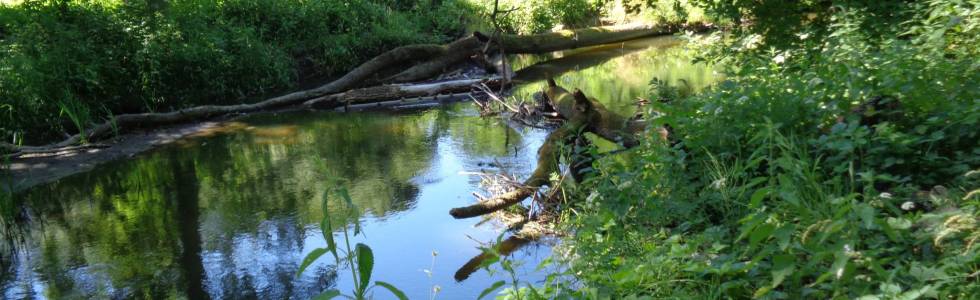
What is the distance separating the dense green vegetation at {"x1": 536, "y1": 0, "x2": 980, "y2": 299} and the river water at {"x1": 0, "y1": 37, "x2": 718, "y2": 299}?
132 centimetres

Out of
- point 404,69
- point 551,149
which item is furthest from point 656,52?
point 551,149

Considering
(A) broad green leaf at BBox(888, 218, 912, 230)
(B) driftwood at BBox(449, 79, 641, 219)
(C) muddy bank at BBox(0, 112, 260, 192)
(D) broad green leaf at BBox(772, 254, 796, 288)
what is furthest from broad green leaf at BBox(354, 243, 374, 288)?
(C) muddy bank at BBox(0, 112, 260, 192)

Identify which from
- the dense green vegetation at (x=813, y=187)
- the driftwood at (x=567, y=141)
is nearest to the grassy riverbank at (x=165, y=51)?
the driftwood at (x=567, y=141)

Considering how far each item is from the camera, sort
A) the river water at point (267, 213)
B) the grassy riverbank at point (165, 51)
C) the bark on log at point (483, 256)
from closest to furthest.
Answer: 1. the bark on log at point (483, 256)
2. the river water at point (267, 213)
3. the grassy riverbank at point (165, 51)

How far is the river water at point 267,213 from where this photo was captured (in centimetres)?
625

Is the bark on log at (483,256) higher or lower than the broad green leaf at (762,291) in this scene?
lower

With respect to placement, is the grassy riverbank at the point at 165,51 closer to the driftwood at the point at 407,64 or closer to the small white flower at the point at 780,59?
the driftwood at the point at 407,64

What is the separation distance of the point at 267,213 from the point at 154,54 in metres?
6.48

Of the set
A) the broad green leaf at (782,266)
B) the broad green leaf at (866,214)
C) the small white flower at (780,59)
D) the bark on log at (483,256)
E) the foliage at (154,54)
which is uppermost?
the foliage at (154,54)

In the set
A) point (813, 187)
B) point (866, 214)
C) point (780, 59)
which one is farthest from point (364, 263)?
point (780, 59)

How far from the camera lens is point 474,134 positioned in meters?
11.5

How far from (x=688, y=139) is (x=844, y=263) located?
2.33 metres

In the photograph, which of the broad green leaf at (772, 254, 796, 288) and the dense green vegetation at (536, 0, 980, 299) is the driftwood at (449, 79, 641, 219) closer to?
the dense green vegetation at (536, 0, 980, 299)

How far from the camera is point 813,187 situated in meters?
4.02
